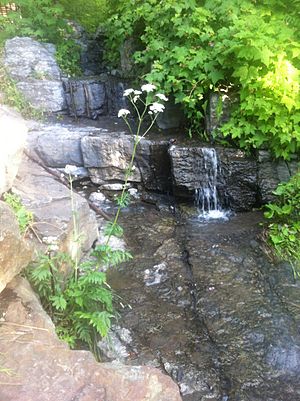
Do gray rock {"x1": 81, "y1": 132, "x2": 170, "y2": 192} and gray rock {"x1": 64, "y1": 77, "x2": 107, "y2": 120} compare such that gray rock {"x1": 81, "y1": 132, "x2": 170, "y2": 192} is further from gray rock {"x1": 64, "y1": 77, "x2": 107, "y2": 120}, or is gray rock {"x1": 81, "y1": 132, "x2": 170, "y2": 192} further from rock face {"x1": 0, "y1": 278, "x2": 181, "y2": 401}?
rock face {"x1": 0, "y1": 278, "x2": 181, "y2": 401}

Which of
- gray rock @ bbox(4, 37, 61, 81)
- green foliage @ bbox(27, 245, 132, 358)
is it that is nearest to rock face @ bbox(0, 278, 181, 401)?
green foliage @ bbox(27, 245, 132, 358)

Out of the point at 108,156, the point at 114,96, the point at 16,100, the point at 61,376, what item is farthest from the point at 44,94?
the point at 61,376

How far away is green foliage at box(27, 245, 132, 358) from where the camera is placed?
3.65 metres

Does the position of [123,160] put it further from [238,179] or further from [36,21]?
[36,21]

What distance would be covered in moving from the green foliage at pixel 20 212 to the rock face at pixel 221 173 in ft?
9.70

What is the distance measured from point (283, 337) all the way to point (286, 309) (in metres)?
0.44

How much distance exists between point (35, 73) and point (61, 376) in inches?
308

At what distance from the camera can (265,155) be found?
20.7ft

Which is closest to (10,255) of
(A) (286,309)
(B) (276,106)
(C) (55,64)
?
(A) (286,309)

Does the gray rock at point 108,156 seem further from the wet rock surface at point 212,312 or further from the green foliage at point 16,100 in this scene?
the green foliage at point 16,100

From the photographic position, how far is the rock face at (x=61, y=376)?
243 cm

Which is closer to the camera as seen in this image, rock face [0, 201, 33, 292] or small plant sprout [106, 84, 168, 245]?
rock face [0, 201, 33, 292]

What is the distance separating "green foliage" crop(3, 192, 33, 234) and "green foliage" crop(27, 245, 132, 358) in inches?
18.4

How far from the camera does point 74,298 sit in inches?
153
